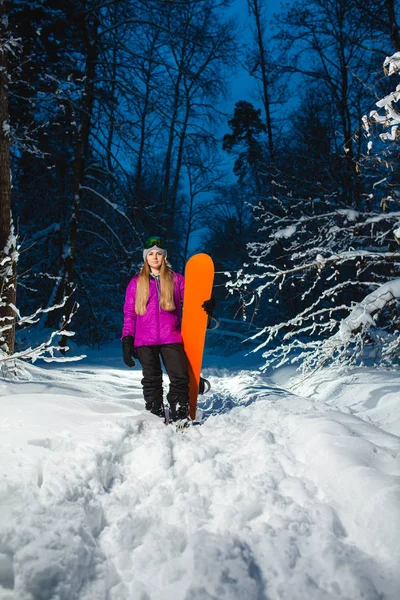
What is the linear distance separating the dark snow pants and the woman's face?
2.63 ft

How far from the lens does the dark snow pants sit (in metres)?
3.45

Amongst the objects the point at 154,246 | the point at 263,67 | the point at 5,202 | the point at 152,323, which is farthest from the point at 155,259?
the point at 263,67

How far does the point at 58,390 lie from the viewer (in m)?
3.80

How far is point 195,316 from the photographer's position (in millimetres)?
3912

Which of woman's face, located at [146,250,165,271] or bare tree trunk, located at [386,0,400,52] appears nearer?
woman's face, located at [146,250,165,271]

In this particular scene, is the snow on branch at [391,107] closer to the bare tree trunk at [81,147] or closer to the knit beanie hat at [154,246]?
the knit beanie hat at [154,246]

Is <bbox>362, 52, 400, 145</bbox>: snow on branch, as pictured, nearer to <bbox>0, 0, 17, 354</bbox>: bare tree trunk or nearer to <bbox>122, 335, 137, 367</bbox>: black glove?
<bbox>122, 335, 137, 367</bbox>: black glove

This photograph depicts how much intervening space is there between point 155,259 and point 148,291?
0.34 meters

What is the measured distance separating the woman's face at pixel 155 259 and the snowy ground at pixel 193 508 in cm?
149

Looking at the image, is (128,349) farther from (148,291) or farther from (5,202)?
(5,202)

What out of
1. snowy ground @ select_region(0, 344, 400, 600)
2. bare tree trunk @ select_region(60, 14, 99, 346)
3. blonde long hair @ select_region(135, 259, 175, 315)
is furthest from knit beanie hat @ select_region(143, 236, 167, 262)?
bare tree trunk @ select_region(60, 14, 99, 346)

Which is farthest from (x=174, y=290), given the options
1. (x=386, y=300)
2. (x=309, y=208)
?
(x=309, y=208)

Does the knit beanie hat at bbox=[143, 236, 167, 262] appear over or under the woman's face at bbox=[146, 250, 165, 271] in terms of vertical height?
over

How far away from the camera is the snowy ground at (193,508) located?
139cm
